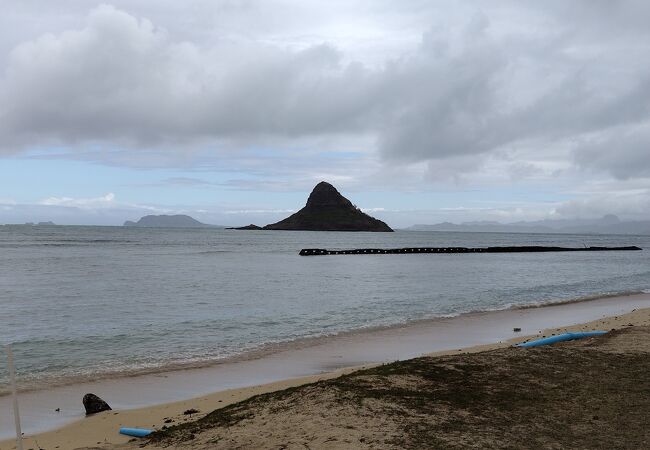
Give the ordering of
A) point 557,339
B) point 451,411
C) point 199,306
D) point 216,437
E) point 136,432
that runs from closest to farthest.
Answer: point 216,437 → point 451,411 → point 136,432 → point 557,339 → point 199,306

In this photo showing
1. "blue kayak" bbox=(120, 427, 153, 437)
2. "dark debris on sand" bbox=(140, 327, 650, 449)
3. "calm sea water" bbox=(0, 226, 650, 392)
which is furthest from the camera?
"calm sea water" bbox=(0, 226, 650, 392)

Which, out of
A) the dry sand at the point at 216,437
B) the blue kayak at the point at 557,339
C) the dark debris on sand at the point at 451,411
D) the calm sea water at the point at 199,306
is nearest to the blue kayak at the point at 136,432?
the dry sand at the point at 216,437

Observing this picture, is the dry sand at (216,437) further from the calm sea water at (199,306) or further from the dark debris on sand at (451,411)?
the calm sea water at (199,306)

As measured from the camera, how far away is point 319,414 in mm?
8109

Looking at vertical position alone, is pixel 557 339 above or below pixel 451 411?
below

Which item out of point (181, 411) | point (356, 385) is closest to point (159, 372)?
point (181, 411)

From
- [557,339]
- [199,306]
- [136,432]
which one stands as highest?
[557,339]

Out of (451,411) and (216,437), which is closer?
(216,437)

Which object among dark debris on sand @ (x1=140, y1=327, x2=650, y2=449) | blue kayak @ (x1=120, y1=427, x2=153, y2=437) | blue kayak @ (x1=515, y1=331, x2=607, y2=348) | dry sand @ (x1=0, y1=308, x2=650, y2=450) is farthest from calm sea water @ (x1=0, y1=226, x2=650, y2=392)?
blue kayak @ (x1=515, y1=331, x2=607, y2=348)

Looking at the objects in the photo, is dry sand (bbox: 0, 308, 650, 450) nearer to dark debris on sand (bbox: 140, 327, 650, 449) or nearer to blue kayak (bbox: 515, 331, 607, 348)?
dark debris on sand (bbox: 140, 327, 650, 449)

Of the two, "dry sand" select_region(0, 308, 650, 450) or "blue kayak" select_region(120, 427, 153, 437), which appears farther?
"blue kayak" select_region(120, 427, 153, 437)

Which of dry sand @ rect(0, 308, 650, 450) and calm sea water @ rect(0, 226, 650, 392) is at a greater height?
dry sand @ rect(0, 308, 650, 450)

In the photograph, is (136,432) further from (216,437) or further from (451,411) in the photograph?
(451,411)

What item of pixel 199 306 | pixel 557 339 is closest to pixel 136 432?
pixel 557 339
